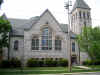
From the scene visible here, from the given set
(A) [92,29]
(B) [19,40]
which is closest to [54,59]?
(B) [19,40]

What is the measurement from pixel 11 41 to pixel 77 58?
724 inches

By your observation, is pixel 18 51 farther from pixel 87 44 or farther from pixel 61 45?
pixel 87 44

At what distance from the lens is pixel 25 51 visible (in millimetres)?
32031

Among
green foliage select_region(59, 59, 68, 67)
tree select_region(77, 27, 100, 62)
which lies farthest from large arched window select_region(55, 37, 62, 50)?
tree select_region(77, 27, 100, 62)

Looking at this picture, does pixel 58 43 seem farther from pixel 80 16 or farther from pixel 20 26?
pixel 80 16

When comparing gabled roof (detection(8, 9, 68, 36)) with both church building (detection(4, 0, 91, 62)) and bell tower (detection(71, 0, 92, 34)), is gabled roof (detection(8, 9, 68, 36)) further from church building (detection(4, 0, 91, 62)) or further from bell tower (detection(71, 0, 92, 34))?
bell tower (detection(71, 0, 92, 34))

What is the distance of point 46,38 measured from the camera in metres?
33.7

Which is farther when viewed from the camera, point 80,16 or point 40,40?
point 80,16

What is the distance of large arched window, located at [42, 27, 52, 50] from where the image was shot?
33.5 m

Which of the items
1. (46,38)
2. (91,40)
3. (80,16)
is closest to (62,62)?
(46,38)

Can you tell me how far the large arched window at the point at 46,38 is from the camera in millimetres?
33500

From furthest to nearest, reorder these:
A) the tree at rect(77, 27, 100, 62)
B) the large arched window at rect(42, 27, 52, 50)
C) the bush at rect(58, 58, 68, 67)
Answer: the large arched window at rect(42, 27, 52, 50)
the bush at rect(58, 58, 68, 67)
the tree at rect(77, 27, 100, 62)

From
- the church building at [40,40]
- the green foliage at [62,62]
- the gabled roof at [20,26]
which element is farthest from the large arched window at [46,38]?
the green foliage at [62,62]

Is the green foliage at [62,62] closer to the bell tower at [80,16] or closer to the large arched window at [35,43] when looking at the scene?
the large arched window at [35,43]
